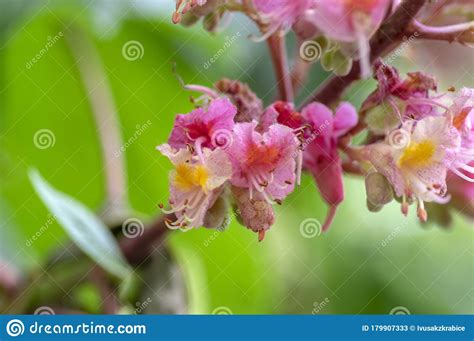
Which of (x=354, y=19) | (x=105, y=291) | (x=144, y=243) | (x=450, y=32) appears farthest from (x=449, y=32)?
(x=105, y=291)

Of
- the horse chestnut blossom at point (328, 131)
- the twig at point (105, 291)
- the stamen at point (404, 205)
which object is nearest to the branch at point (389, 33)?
the horse chestnut blossom at point (328, 131)

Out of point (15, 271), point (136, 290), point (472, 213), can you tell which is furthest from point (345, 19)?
point (15, 271)

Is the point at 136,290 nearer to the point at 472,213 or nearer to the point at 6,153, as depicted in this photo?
the point at 6,153

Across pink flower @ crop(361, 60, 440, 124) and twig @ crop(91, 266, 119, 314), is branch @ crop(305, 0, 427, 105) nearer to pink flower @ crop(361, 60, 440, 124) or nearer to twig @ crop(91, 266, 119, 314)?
pink flower @ crop(361, 60, 440, 124)

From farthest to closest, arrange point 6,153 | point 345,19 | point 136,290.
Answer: point 6,153
point 136,290
point 345,19

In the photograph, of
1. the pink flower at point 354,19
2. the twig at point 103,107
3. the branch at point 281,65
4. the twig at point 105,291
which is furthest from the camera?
the twig at point 103,107

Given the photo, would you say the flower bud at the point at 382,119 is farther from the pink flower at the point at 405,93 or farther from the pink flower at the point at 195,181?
the pink flower at the point at 195,181
